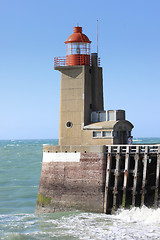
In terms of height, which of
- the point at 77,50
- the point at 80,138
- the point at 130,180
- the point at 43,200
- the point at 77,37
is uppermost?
the point at 77,37

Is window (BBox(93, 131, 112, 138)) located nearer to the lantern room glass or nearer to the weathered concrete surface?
the weathered concrete surface

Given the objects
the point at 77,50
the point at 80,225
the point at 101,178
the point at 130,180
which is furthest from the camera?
the point at 77,50

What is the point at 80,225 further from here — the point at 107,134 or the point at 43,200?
the point at 107,134

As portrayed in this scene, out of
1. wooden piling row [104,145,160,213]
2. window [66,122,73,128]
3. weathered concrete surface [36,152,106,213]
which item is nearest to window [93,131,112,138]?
wooden piling row [104,145,160,213]

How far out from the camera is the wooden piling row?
2500 centimetres

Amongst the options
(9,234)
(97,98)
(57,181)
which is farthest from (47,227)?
(97,98)

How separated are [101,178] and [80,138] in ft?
12.2

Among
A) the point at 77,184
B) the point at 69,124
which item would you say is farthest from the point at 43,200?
the point at 69,124

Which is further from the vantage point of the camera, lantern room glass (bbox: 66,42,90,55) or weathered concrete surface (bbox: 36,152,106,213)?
lantern room glass (bbox: 66,42,90,55)

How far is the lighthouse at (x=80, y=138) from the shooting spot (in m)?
A: 26.0

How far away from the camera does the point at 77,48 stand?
29.5 meters

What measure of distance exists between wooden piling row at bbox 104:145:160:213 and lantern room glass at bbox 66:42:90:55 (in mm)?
7437

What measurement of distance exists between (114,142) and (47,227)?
7047 millimetres

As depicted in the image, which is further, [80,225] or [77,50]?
[77,50]
